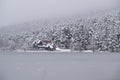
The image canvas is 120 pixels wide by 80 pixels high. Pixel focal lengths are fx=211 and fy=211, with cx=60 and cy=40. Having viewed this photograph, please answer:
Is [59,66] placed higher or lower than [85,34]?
lower

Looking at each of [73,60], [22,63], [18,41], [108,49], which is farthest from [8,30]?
[108,49]

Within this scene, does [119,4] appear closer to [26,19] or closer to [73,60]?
[73,60]

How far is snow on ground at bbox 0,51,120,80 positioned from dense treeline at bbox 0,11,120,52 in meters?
0.05

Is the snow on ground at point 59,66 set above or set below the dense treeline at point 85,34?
below

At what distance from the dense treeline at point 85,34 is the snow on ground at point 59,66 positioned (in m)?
0.05

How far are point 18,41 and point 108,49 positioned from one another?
47 cm

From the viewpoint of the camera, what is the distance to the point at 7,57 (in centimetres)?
110

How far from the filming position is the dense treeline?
1.12 m

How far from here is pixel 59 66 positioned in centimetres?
119

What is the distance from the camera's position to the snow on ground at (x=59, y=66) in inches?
44.1

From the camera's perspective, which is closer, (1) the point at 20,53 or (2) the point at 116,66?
(1) the point at 20,53

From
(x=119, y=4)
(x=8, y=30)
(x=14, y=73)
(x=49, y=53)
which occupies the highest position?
(x=119, y=4)

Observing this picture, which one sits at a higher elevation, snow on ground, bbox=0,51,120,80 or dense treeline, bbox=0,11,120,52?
dense treeline, bbox=0,11,120,52

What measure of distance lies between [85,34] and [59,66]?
0.76 feet
